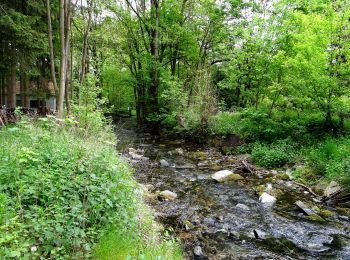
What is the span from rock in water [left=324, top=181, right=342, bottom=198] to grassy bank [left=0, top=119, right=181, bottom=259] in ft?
16.9

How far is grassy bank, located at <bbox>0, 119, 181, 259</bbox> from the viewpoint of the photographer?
103 inches

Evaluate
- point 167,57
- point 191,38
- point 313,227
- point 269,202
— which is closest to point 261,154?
point 269,202

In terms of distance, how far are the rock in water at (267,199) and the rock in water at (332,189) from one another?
141 centimetres

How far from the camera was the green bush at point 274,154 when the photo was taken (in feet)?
33.1

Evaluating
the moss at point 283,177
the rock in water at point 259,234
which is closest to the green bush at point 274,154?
the moss at point 283,177

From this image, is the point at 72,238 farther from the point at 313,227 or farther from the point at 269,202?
the point at 269,202

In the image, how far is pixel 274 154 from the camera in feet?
34.0

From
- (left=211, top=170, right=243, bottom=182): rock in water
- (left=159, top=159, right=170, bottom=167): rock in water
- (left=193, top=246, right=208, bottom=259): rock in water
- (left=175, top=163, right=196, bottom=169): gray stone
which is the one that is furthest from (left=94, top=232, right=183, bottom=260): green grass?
(left=159, top=159, right=170, bottom=167): rock in water

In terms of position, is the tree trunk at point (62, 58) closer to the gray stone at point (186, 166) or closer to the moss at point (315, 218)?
the gray stone at point (186, 166)

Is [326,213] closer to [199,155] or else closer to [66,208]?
[66,208]

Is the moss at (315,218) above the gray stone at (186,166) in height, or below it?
below

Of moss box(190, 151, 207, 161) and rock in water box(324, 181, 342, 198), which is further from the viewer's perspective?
moss box(190, 151, 207, 161)

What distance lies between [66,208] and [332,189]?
6863mm

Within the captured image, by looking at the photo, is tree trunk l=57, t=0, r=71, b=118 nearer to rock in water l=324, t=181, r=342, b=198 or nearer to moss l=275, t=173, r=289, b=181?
moss l=275, t=173, r=289, b=181
